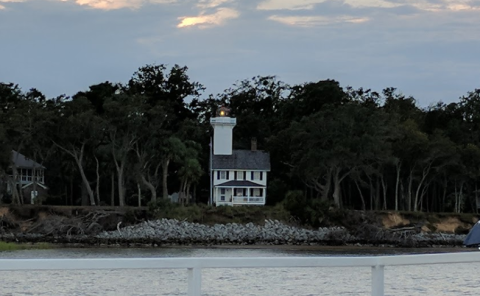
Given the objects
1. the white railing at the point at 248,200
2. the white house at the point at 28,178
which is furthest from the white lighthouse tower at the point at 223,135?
the white house at the point at 28,178

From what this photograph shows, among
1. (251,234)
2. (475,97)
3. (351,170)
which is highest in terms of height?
(475,97)

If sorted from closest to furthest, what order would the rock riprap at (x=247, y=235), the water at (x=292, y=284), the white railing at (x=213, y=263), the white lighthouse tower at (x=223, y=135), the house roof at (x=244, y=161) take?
1. the white railing at (x=213, y=263)
2. the water at (x=292, y=284)
3. the rock riprap at (x=247, y=235)
4. the house roof at (x=244, y=161)
5. the white lighthouse tower at (x=223, y=135)

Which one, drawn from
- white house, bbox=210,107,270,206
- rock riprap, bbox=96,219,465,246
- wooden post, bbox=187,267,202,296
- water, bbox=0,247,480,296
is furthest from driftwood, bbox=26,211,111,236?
wooden post, bbox=187,267,202,296

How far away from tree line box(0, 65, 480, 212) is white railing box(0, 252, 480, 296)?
61710 millimetres

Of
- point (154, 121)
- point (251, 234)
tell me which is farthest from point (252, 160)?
point (251, 234)

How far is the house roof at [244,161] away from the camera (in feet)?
275

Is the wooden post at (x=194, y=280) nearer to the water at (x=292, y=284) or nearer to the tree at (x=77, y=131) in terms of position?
the water at (x=292, y=284)

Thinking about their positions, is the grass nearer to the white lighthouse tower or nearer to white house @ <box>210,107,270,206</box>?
white house @ <box>210,107,270,206</box>

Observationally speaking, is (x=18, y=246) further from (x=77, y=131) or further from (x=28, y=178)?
(x=28, y=178)

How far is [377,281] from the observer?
885cm

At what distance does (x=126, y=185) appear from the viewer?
285ft

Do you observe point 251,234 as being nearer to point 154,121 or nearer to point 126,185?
point 154,121

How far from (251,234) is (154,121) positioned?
15587 mm

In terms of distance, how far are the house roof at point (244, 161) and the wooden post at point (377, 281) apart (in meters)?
74.5
